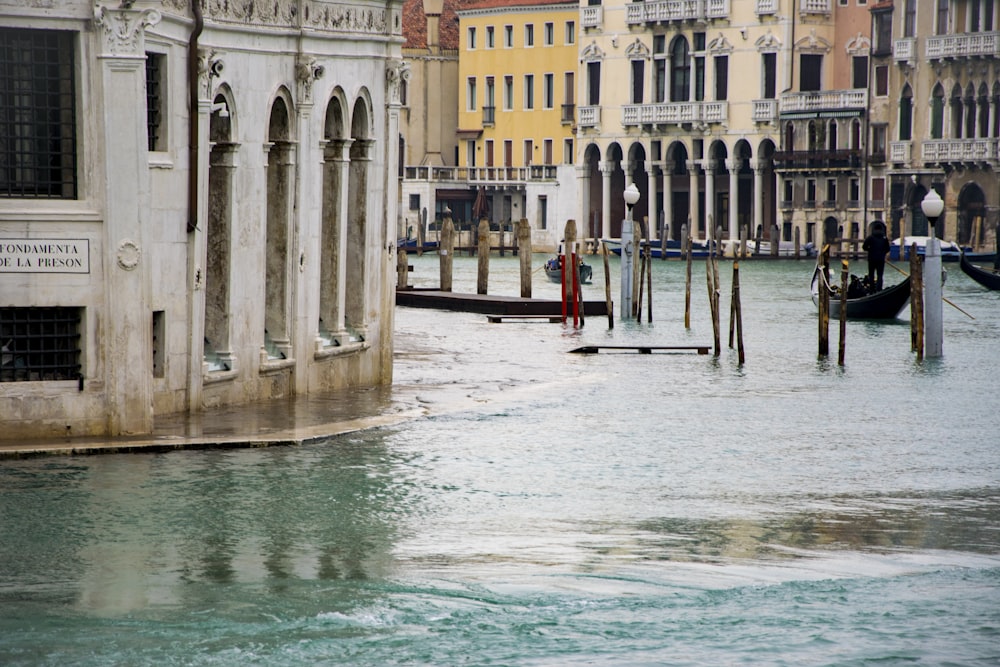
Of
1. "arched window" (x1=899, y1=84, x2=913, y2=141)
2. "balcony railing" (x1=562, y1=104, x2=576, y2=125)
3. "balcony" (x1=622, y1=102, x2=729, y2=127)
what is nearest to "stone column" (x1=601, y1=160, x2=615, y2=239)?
"balcony" (x1=622, y1=102, x2=729, y2=127)

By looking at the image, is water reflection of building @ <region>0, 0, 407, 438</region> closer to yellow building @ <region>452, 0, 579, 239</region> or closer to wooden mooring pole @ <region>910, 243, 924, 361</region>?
wooden mooring pole @ <region>910, 243, 924, 361</region>

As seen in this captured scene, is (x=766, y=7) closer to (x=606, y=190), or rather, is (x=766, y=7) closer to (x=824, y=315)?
(x=606, y=190)

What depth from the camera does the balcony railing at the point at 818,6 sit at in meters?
63.4

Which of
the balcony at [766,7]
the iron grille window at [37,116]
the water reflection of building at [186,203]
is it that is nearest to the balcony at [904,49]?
the balcony at [766,7]

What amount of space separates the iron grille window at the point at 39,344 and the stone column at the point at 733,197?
54.3 metres

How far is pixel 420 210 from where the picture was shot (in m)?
75.0

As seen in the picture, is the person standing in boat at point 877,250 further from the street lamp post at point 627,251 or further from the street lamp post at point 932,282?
the street lamp post at point 932,282

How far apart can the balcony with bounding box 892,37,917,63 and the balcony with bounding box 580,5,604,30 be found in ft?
47.0

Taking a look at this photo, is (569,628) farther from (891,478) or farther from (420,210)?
(420,210)

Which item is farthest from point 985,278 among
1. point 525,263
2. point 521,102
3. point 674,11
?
point 521,102

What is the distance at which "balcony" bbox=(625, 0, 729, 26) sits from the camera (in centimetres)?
6712

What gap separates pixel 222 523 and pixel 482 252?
2586 cm

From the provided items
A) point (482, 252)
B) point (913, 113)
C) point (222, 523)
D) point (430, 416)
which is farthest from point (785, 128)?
point (222, 523)

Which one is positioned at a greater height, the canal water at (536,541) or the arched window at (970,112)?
the arched window at (970,112)
